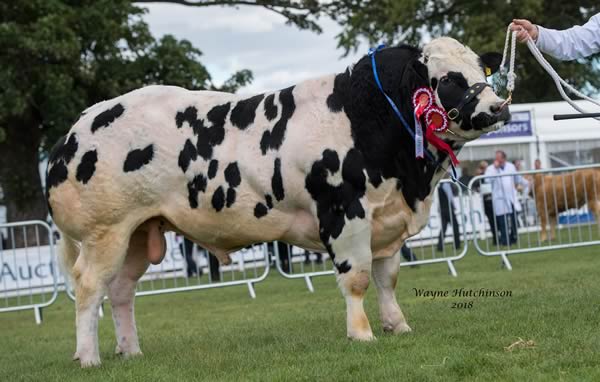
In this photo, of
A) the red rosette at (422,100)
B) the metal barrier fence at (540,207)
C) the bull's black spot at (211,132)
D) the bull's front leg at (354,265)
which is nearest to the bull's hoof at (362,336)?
the bull's front leg at (354,265)

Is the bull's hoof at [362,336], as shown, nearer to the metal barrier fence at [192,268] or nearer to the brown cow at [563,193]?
the metal barrier fence at [192,268]

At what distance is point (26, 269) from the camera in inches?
607

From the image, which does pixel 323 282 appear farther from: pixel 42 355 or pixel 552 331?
pixel 552 331

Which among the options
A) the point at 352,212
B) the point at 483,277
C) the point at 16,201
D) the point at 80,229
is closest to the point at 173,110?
the point at 80,229

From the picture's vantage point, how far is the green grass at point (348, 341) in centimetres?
557

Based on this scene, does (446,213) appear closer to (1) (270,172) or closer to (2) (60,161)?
(1) (270,172)

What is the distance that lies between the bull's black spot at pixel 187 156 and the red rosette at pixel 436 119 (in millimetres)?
1849

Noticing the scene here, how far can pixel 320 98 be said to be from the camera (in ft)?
23.4

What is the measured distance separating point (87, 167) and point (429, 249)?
31.3 ft

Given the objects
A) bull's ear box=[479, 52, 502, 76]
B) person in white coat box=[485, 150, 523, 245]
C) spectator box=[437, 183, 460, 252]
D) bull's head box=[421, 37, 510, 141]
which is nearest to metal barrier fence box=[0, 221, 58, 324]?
spectator box=[437, 183, 460, 252]

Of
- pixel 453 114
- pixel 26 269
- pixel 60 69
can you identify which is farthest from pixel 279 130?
pixel 60 69

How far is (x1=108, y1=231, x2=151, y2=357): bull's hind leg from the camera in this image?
25.5 feet

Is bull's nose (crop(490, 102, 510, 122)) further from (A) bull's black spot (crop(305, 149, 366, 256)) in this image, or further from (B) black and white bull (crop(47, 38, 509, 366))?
(A) bull's black spot (crop(305, 149, 366, 256))

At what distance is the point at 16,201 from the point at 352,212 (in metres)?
21.8
